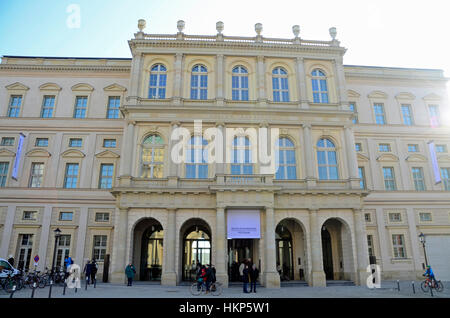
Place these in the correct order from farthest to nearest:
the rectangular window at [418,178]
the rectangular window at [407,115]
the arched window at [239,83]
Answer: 1. the rectangular window at [407,115]
2. the rectangular window at [418,178]
3. the arched window at [239,83]

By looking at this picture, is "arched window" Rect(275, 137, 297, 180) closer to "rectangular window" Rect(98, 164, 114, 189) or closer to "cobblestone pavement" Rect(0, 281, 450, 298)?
"cobblestone pavement" Rect(0, 281, 450, 298)

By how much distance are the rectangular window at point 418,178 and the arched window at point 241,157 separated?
17.7 meters

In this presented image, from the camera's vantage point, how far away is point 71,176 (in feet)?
97.4

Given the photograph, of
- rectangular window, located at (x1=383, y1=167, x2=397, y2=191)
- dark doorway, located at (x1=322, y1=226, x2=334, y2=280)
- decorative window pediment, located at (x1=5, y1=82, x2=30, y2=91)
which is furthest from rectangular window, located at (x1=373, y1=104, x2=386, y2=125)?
decorative window pediment, located at (x1=5, y1=82, x2=30, y2=91)

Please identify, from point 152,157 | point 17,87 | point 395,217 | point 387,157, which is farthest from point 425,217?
point 17,87

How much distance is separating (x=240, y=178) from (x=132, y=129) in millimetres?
9773

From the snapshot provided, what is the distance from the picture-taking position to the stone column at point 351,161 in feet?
85.1

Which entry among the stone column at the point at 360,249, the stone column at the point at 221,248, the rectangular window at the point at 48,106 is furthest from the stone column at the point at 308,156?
the rectangular window at the point at 48,106

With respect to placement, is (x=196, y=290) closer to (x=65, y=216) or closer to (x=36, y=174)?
(x=65, y=216)

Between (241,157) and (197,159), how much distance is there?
362cm

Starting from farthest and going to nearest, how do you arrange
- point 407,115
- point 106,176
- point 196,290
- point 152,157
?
point 407,115 < point 106,176 < point 152,157 < point 196,290

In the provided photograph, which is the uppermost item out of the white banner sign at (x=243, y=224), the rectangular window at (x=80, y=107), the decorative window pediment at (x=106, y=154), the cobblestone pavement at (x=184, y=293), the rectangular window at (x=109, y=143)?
the rectangular window at (x=80, y=107)

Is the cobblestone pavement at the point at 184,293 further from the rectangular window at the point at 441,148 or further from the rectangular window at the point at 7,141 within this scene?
the rectangular window at the point at 441,148
